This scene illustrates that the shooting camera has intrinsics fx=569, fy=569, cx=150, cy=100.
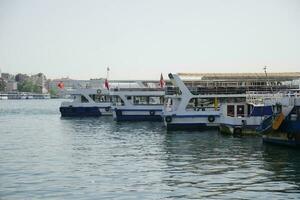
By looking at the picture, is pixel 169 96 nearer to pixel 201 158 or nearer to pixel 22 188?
pixel 201 158

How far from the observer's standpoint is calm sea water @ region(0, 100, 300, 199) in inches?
866

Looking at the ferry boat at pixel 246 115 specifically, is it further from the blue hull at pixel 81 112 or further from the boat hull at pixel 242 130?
the blue hull at pixel 81 112

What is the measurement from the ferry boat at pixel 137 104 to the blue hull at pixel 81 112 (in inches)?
330

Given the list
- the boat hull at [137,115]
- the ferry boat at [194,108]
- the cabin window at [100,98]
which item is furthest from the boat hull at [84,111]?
the ferry boat at [194,108]

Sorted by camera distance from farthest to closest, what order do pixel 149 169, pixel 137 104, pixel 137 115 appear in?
pixel 137 104
pixel 137 115
pixel 149 169

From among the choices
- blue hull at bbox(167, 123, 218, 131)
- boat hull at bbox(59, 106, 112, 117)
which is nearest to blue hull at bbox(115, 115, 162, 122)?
boat hull at bbox(59, 106, 112, 117)

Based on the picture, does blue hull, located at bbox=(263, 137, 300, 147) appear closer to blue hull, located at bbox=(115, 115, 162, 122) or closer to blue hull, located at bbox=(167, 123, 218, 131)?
blue hull, located at bbox=(167, 123, 218, 131)

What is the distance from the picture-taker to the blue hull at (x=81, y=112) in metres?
85.1

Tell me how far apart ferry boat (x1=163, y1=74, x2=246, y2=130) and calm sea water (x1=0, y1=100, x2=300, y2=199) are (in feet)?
30.6

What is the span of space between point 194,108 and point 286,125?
18.2m

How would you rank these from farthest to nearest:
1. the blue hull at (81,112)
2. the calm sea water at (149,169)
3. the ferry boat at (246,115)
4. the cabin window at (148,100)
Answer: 1. the blue hull at (81,112)
2. the cabin window at (148,100)
3. the ferry boat at (246,115)
4. the calm sea water at (149,169)

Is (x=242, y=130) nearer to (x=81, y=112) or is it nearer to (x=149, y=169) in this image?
(x=149, y=169)

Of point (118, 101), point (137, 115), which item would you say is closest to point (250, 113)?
point (137, 115)

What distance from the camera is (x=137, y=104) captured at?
73.9 metres
